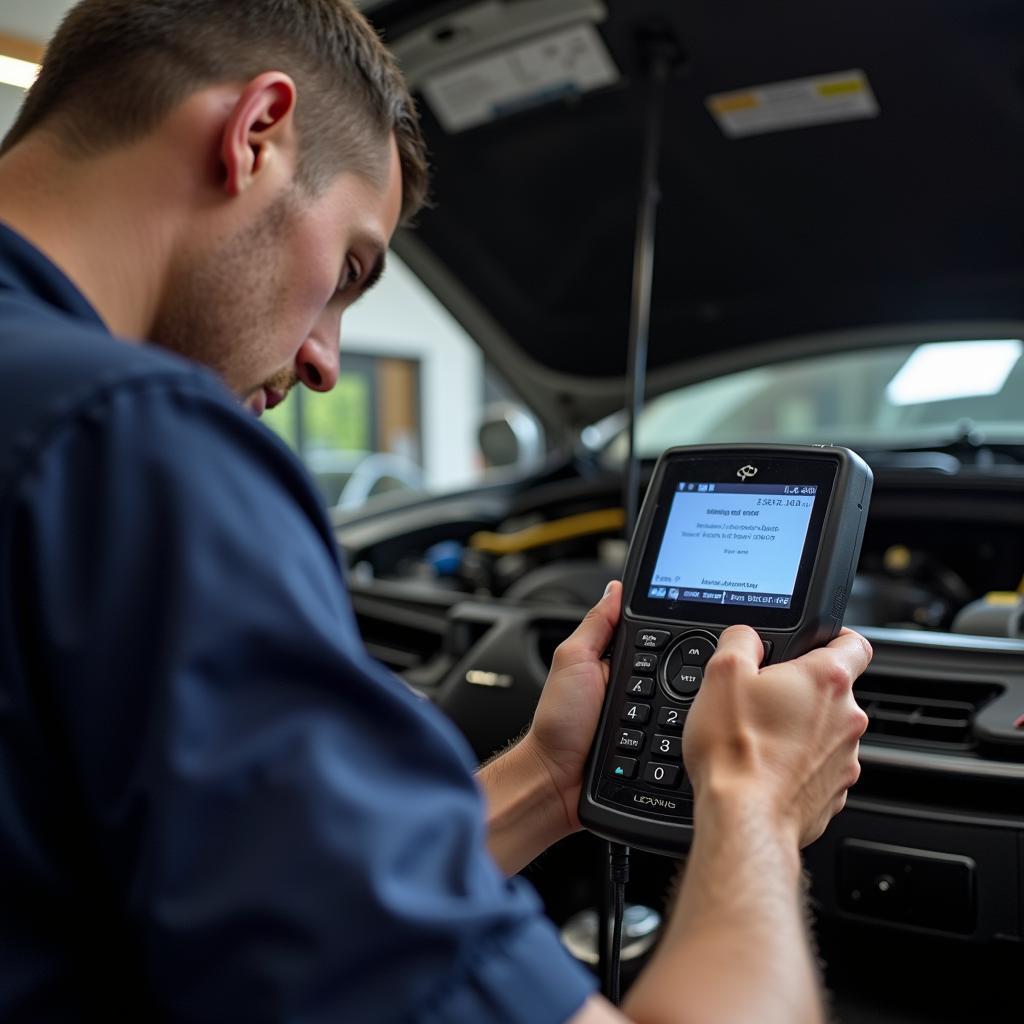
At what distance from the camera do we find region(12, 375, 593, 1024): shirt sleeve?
408mm

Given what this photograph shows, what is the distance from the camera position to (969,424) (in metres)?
1.85

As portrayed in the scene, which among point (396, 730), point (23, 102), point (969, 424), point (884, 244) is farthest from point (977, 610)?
point (23, 102)

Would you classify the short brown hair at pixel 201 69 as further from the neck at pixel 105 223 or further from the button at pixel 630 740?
the button at pixel 630 740

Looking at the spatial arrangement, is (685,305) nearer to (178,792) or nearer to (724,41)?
(724,41)

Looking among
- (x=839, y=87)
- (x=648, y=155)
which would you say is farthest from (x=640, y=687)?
(x=839, y=87)

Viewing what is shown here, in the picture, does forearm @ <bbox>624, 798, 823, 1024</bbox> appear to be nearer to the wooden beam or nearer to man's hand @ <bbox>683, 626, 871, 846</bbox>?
man's hand @ <bbox>683, 626, 871, 846</bbox>

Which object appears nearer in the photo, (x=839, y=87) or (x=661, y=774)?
(x=661, y=774)

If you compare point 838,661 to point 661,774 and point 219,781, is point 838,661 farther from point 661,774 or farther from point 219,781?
point 219,781

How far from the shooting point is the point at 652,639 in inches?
33.2

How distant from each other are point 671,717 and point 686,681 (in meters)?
0.03

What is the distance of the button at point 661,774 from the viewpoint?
77 cm

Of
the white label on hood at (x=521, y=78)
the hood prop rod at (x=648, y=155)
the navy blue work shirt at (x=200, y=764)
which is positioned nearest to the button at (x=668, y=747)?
the navy blue work shirt at (x=200, y=764)

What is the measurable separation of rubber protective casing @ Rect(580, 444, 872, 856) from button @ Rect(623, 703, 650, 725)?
0.01 m

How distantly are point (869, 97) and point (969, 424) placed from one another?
1.93ft
